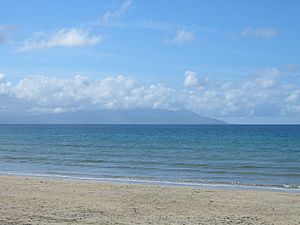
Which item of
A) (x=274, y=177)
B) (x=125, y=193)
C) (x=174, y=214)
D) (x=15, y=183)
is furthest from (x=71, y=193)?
(x=274, y=177)

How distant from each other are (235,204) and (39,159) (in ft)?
90.0

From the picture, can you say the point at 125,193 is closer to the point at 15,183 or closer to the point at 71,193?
the point at 71,193

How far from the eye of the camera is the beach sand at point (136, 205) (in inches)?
614

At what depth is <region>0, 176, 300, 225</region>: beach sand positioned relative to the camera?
614 inches

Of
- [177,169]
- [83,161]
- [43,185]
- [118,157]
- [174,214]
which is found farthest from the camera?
[118,157]

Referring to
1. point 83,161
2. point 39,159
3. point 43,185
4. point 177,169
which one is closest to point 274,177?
point 177,169

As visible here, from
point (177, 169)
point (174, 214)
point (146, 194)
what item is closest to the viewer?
point (174, 214)

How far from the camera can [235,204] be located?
62.7ft

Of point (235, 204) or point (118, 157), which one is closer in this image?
point (235, 204)

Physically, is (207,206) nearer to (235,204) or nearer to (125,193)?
(235,204)

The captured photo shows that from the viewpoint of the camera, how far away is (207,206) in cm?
1866

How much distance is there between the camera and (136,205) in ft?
60.5

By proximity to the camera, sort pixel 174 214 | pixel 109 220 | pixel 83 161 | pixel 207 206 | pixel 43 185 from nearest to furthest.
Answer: pixel 109 220 < pixel 174 214 < pixel 207 206 < pixel 43 185 < pixel 83 161

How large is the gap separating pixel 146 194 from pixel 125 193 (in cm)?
91
